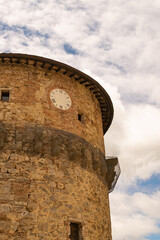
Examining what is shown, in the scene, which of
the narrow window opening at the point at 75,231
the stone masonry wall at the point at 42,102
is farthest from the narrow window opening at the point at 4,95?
the narrow window opening at the point at 75,231

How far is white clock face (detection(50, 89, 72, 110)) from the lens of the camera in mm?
12766

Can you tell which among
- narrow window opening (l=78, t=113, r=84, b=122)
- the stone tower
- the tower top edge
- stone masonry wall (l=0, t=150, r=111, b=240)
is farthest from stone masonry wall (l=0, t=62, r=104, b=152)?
stone masonry wall (l=0, t=150, r=111, b=240)

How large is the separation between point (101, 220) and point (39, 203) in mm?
3117

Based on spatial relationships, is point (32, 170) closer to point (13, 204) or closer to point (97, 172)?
point (13, 204)

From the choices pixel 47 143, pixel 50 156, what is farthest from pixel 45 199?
pixel 47 143

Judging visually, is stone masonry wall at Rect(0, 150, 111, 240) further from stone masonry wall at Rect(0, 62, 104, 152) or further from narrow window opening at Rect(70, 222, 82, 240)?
stone masonry wall at Rect(0, 62, 104, 152)

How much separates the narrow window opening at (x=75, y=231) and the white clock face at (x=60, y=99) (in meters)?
4.75

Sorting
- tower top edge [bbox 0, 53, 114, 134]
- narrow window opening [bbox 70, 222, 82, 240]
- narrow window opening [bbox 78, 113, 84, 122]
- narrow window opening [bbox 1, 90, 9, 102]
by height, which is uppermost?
tower top edge [bbox 0, 53, 114, 134]

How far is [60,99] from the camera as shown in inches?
510

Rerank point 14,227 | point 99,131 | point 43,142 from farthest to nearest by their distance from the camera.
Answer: point 99,131, point 43,142, point 14,227

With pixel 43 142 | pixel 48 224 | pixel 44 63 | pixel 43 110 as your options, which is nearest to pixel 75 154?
pixel 43 142

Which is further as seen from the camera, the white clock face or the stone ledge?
the white clock face

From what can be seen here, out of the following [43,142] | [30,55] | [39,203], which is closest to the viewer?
[39,203]

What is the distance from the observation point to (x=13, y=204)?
10031 mm
